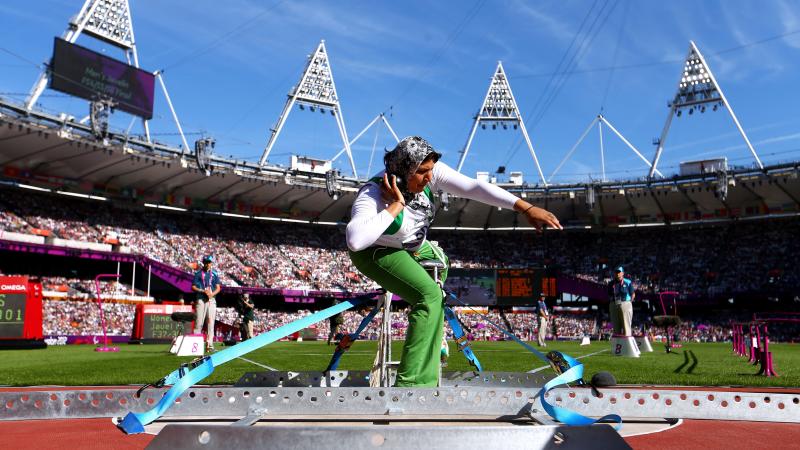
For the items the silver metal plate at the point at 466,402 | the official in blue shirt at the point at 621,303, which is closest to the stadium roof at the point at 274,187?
the official in blue shirt at the point at 621,303

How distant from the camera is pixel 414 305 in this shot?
338cm

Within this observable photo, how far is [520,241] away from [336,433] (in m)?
50.4

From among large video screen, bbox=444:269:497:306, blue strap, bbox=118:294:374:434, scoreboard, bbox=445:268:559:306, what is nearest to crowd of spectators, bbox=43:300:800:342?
large video screen, bbox=444:269:497:306

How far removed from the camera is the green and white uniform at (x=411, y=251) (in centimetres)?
311

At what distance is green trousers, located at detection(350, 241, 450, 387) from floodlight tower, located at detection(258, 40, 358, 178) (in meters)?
43.2

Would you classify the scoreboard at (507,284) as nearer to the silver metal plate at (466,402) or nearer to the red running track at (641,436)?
the red running track at (641,436)

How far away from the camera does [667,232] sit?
47406 mm

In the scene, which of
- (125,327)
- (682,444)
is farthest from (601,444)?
(125,327)

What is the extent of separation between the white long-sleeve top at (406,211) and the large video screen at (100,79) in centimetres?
3592

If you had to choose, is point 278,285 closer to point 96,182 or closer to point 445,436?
point 96,182

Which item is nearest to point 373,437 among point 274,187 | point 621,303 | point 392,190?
point 392,190

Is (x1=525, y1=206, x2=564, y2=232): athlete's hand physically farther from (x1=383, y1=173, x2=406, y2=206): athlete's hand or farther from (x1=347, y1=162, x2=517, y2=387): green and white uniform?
(x1=383, y1=173, x2=406, y2=206): athlete's hand

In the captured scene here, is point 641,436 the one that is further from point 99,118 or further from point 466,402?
point 99,118

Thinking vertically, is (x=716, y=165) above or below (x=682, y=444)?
above
